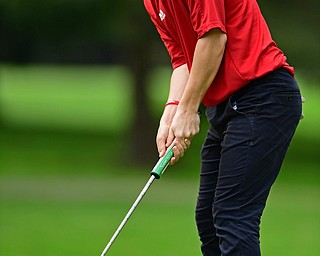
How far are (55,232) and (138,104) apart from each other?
400 inches

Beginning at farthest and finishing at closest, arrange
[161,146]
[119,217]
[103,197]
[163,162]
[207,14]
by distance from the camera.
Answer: [103,197] < [119,217] < [161,146] < [163,162] < [207,14]

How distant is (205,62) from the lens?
4777 millimetres

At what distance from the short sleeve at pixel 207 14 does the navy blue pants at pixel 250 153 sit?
343mm

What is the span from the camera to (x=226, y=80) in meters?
4.90

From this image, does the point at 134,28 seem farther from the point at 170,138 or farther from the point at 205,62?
the point at 205,62

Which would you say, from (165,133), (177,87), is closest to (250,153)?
(165,133)

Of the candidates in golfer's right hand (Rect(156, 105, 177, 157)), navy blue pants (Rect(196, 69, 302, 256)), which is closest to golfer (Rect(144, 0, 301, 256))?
navy blue pants (Rect(196, 69, 302, 256))

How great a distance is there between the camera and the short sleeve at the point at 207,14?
471 centimetres

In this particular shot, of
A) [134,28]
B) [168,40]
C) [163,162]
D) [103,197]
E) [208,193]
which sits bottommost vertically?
[103,197]

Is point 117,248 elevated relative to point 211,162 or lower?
lower

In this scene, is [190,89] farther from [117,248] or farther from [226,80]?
[117,248]

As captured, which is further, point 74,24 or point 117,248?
point 74,24

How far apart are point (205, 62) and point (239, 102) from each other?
0.88ft

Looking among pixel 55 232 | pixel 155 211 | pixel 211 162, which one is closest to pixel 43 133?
pixel 155 211
